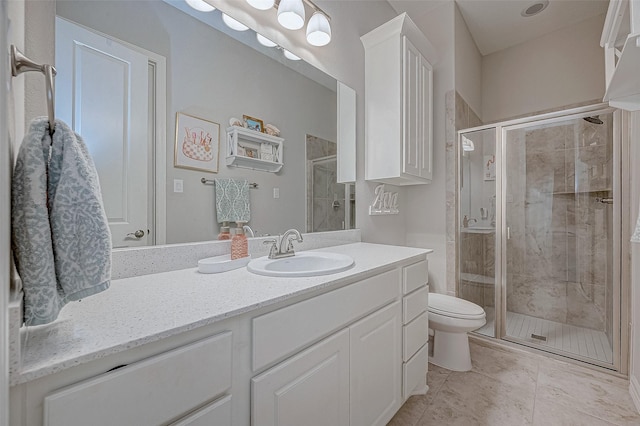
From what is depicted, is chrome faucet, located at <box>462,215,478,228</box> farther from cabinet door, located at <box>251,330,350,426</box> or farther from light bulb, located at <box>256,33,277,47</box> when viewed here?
light bulb, located at <box>256,33,277,47</box>

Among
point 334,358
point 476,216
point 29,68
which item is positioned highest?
point 29,68

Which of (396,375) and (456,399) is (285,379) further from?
(456,399)

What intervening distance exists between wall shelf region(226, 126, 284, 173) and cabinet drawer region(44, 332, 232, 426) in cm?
86

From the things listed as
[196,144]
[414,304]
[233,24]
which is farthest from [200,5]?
[414,304]

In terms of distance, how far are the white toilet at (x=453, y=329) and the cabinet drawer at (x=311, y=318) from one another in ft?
2.70

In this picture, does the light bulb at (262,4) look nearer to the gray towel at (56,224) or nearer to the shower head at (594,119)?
the gray towel at (56,224)

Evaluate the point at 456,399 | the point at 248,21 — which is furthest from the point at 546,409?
the point at 248,21

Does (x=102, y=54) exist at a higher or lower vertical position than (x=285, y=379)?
higher

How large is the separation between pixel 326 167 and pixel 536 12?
2.51 metres

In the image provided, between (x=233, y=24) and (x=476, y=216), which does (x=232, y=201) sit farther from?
(x=476, y=216)

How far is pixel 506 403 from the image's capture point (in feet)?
5.08

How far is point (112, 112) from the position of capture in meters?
0.95

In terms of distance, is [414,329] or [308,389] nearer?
[308,389]

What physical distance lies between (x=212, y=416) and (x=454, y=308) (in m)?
1.70
